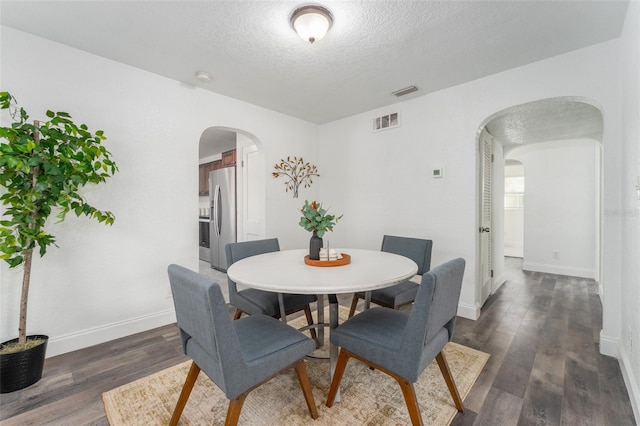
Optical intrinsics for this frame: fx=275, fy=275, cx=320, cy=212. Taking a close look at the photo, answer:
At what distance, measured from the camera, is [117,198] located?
96.8 inches

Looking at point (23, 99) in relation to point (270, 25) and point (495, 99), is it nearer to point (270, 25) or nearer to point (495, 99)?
point (270, 25)

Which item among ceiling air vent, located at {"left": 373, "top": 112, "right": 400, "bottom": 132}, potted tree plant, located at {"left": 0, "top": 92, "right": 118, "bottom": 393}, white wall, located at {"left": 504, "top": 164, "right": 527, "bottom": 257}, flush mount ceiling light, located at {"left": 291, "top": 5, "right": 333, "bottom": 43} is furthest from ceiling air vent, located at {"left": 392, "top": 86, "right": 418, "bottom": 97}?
white wall, located at {"left": 504, "top": 164, "right": 527, "bottom": 257}

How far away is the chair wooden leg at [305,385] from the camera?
1.44m

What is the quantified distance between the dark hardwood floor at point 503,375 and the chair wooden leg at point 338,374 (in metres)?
0.17

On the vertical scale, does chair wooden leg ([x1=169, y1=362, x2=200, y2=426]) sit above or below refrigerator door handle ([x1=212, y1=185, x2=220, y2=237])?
below

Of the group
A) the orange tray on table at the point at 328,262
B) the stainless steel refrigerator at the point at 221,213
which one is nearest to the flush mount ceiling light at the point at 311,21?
the orange tray on table at the point at 328,262

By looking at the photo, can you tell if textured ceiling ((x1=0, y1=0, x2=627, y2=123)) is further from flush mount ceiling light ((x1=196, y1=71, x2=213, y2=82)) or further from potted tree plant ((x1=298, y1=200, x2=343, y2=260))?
potted tree plant ((x1=298, y1=200, x2=343, y2=260))

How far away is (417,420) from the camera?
1276 mm

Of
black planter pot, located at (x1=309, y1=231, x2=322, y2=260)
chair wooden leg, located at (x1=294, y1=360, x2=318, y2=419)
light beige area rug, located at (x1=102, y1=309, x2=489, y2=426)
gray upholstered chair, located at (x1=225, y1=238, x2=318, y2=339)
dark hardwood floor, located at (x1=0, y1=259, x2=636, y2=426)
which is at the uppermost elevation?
black planter pot, located at (x1=309, y1=231, x2=322, y2=260)

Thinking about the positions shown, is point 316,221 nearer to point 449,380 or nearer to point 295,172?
point 449,380

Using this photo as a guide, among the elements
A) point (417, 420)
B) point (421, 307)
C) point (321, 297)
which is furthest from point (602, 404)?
point (321, 297)

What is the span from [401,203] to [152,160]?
2.77 meters

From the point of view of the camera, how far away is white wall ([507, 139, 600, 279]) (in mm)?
4605

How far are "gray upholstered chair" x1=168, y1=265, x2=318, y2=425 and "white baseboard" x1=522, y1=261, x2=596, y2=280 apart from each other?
5387mm
